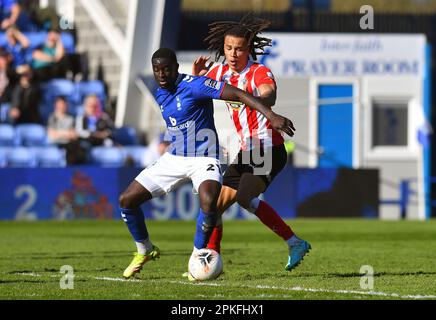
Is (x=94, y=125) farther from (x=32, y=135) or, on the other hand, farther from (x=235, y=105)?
(x=235, y=105)

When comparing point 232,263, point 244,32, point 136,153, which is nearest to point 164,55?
point 244,32

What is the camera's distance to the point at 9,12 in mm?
27391

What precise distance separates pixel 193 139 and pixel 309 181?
46.0 ft

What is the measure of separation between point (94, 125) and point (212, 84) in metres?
15.9

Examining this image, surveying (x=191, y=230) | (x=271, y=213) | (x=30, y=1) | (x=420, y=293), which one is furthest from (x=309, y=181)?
(x=420, y=293)

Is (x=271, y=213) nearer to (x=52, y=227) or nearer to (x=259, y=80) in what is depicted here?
(x=259, y=80)

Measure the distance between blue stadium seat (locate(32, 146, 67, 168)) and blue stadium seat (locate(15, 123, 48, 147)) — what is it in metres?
0.31

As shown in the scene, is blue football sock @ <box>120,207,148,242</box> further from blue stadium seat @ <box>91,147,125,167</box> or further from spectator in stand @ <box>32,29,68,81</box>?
spectator in stand @ <box>32,29,68,81</box>

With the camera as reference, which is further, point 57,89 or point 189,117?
point 57,89

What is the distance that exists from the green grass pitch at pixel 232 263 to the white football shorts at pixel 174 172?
2.63 feet

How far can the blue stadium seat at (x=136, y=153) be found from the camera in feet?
81.8

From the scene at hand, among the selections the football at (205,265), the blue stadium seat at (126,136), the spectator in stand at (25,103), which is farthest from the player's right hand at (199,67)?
the blue stadium seat at (126,136)

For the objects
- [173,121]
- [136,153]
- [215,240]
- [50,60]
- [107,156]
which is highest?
[50,60]

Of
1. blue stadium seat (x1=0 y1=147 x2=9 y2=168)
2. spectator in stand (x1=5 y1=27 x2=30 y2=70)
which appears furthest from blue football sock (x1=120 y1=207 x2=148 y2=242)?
spectator in stand (x1=5 y1=27 x2=30 y2=70)
